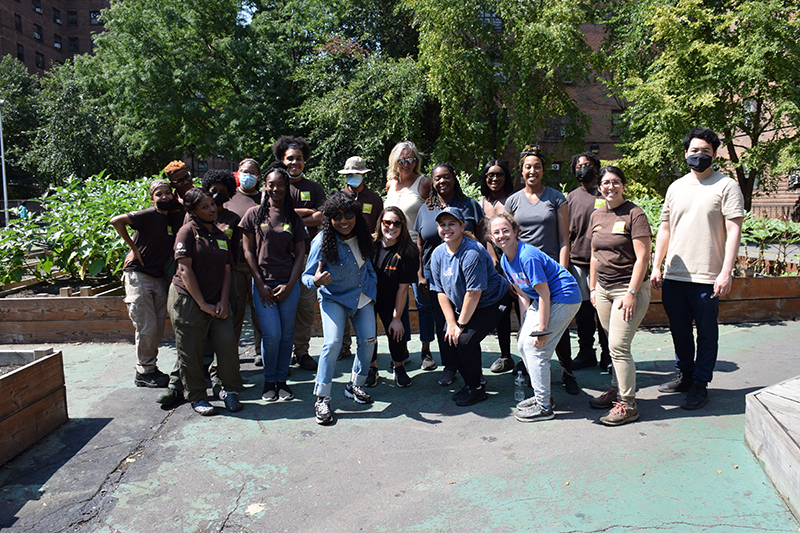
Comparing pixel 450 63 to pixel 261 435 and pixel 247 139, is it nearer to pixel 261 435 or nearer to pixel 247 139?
pixel 247 139

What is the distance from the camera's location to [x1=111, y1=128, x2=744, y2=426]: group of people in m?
3.96

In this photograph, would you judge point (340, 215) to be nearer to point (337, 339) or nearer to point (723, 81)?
point (337, 339)

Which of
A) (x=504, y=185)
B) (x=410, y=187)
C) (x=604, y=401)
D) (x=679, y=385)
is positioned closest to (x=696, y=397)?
(x=679, y=385)

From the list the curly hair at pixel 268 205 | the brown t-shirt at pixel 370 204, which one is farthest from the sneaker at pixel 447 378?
the curly hair at pixel 268 205

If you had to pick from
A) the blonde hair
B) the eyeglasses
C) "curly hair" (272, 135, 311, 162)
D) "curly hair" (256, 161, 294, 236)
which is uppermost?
"curly hair" (272, 135, 311, 162)

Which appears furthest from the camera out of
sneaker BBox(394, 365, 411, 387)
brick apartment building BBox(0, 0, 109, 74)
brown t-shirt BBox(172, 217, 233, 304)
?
brick apartment building BBox(0, 0, 109, 74)

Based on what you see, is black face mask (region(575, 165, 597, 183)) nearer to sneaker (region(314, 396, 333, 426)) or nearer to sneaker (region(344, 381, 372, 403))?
sneaker (region(344, 381, 372, 403))

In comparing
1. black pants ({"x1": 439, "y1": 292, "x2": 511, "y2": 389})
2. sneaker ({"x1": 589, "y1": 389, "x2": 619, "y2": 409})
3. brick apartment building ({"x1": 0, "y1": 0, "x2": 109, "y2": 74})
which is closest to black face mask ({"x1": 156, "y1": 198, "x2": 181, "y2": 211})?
black pants ({"x1": 439, "y1": 292, "x2": 511, "y2": 389})

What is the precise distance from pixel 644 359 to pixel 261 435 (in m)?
3.85

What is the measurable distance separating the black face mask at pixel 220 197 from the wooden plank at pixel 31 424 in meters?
1.98

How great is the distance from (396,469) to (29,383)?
265cm

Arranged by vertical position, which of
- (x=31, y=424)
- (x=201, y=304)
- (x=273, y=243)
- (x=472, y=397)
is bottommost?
(x=472, y=397)

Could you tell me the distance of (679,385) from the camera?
444 cm

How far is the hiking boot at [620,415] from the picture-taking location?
12.6ft
